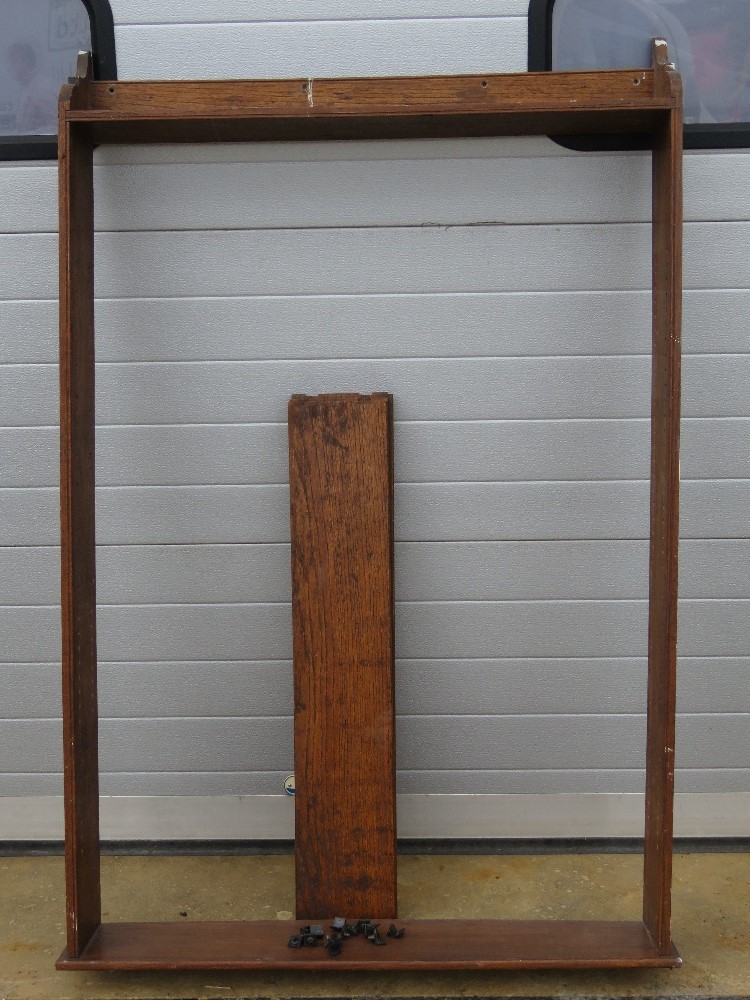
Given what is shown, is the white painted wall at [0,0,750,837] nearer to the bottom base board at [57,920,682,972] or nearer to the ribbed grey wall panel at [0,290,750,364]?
the ribbed grey wall panel at [0,290,750,364]

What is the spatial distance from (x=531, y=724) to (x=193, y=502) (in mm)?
1253

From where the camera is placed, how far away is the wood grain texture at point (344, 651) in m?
2.57

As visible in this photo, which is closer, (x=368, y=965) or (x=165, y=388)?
(x=368, y=965)

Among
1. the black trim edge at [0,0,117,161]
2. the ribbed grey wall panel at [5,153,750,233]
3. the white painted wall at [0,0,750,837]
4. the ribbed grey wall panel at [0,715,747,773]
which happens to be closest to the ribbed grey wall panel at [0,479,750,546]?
the white painted wall at [0,0,750,837]

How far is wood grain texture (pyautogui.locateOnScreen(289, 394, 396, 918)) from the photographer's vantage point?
257 centimetres

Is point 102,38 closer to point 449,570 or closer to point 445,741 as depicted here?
point 449,570

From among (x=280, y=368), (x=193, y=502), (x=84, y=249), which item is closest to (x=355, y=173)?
(x=280, y=368)

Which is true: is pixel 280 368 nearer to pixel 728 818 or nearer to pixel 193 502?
pixel 193 502

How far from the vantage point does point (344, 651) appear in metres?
2.58

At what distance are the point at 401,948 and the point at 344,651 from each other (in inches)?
30.6

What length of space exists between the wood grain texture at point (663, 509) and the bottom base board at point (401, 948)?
4.9 inches

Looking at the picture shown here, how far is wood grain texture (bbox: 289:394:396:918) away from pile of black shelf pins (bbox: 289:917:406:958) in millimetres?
89

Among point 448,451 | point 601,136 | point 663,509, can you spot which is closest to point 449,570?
point 448,451

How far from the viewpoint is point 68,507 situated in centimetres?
232
